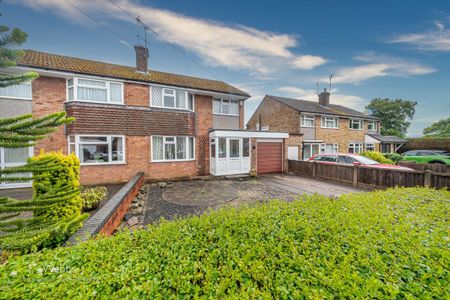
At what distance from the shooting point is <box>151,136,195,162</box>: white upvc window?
10.8 meters

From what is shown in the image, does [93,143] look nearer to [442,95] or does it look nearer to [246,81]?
[246,81]

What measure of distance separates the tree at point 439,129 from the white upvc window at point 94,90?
53.1 metres

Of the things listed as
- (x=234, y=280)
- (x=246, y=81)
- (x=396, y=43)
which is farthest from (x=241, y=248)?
(x=396, y=43)

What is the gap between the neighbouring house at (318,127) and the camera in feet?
58.1

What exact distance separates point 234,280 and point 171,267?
698 millimetres

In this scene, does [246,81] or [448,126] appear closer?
[246,81]

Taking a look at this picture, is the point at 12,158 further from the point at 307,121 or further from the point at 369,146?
the point at 369,146

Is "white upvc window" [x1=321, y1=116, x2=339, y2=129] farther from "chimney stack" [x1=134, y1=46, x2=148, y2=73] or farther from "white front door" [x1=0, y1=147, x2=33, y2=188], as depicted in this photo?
"white front door" [x1=0, y1=147, x2=33, y2=188]

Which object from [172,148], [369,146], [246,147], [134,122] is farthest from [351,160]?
[369,146]

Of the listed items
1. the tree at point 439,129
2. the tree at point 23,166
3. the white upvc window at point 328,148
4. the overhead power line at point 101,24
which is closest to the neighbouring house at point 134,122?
the overhead power line at point 101,24

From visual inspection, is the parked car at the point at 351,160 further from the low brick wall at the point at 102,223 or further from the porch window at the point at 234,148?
the low brick wall at the point at 102,223

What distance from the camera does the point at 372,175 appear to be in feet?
30.1

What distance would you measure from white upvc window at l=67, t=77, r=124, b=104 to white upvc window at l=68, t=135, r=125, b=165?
6.32 feet

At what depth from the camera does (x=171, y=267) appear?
196cm
